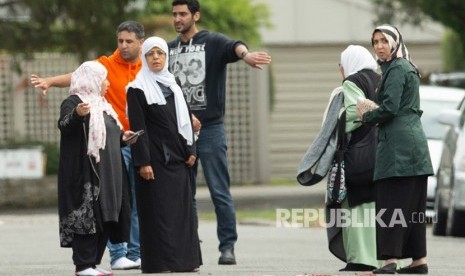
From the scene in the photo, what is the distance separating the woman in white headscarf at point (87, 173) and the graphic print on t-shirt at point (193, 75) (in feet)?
5.75

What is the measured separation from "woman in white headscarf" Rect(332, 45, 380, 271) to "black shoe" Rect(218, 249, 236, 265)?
1.20m

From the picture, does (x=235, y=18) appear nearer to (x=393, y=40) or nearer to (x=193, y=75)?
(x=193, y=75)

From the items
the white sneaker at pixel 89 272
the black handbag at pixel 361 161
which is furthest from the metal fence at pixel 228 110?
the white sneaker at pixel 89 272

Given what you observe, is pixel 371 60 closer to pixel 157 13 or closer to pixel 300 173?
pixel 300 173

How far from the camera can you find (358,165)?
12734mm

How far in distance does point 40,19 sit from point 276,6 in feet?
41.8

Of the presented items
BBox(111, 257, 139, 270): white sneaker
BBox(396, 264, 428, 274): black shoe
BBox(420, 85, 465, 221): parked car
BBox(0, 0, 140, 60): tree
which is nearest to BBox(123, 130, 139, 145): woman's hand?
BBox(111, 257, 139, 270): white sneaker

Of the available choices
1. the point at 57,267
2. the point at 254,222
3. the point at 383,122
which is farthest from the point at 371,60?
the point at 254,222

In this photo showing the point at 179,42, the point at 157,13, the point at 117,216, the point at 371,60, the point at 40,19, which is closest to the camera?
the point at 117,216

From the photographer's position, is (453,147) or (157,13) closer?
(453,147)

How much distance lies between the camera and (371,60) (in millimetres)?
12906

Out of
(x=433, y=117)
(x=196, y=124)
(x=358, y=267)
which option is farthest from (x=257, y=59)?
(x=433, y=117)

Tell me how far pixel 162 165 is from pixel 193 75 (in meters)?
1.44

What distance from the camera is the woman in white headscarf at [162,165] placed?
12219 mm
